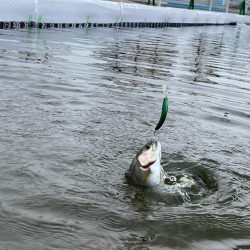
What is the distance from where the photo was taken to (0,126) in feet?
17.1

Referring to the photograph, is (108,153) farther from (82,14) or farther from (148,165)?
(82,14)

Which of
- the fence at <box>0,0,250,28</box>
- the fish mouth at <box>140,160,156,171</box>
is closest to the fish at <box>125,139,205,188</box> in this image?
the fish mouth at <box>140,160,156,171</box>

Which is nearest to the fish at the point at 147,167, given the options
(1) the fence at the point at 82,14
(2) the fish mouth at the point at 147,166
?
(2) the fish mouth at the point at 147,166

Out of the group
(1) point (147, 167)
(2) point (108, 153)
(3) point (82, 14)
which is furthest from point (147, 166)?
(3) point (82, 14)

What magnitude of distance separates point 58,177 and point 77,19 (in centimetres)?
1676

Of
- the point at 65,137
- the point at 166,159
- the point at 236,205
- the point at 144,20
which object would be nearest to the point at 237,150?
the point at 166,159

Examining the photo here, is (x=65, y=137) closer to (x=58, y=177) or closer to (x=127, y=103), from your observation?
(x=58, y=177)

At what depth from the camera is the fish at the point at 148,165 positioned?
13.2 ft

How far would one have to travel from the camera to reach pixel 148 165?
401cm

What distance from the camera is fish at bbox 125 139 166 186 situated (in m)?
4.02

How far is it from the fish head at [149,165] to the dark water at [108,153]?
114 millimetres

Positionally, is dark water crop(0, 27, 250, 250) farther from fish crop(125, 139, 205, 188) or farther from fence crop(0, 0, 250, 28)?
fence crop(0, 0, 250, 28)

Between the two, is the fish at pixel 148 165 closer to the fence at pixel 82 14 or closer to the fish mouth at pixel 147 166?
the fish mouth at pixel 147 166

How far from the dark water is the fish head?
0.38 ft
